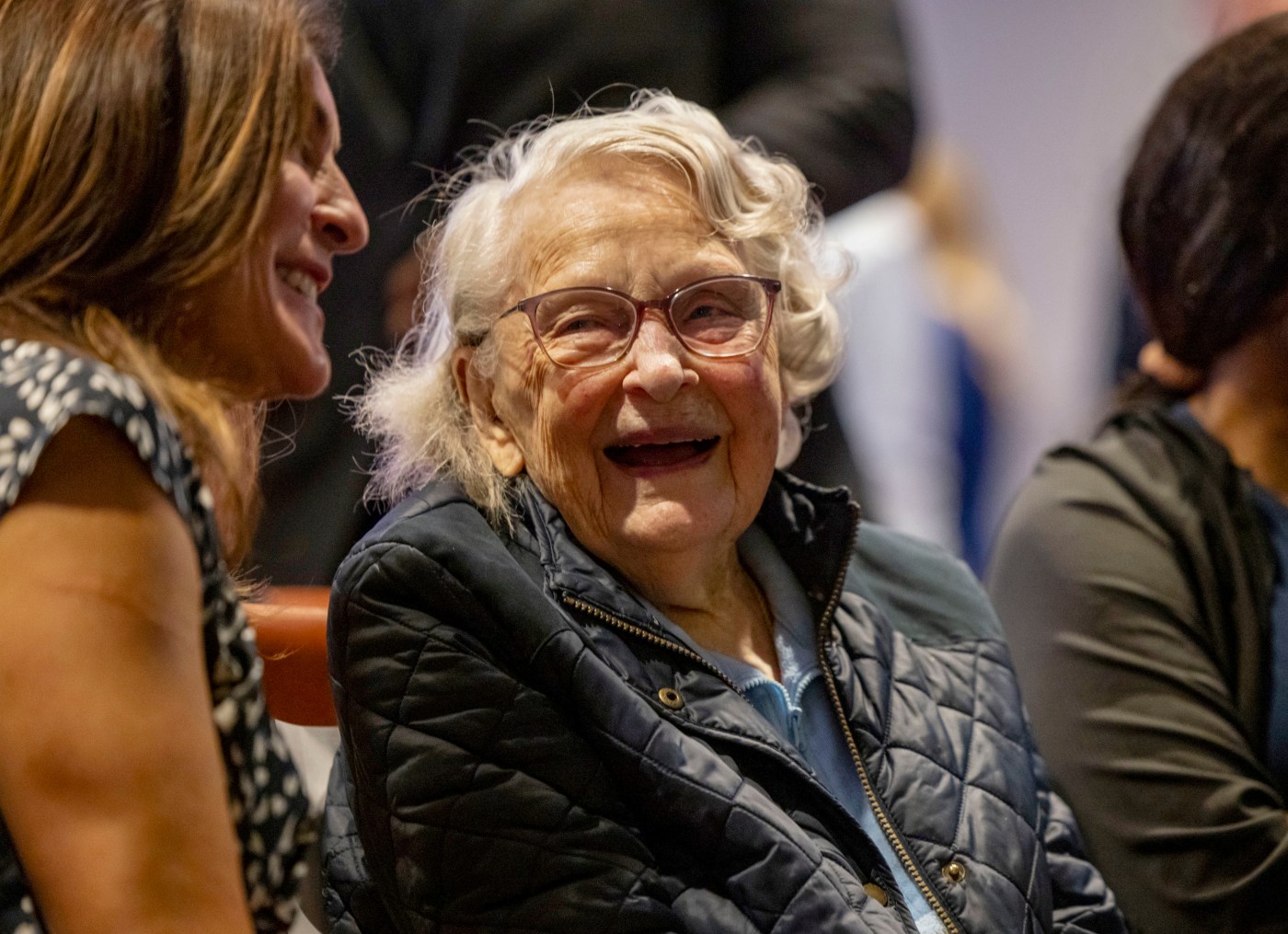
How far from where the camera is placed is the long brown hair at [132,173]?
146 centimetres

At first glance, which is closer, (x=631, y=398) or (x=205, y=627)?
(x=205, y=627)

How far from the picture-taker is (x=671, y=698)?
71.7 inches

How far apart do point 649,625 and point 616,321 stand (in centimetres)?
42

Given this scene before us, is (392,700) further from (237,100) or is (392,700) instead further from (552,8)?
(552,8)

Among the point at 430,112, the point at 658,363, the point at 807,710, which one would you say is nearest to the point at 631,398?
the point at 658,363

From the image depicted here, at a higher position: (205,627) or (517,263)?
(517,263)

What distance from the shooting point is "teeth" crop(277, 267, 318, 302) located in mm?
1897

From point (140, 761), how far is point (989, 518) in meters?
4.80

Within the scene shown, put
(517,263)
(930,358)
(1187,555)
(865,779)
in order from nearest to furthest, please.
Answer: (865,779) < (517,263) < (1187,555) < (930,358)

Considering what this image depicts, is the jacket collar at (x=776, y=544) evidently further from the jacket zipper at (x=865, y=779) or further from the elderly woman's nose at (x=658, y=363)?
the elderly woman's nose at (x=658, y=363)

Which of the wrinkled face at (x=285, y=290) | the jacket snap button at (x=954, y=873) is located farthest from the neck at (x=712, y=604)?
the wrinkled face at (x=285, y=290)

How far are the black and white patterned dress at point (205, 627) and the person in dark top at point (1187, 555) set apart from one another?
4.08 ft

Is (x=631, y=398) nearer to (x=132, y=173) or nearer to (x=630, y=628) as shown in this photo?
(x=630, y=628)

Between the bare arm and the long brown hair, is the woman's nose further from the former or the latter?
the bare arm
